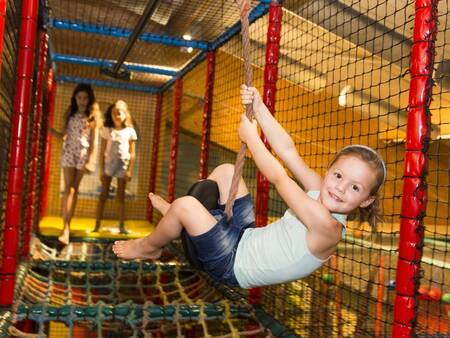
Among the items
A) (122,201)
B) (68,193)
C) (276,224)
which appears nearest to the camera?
(276,224)

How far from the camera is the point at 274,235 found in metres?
1.64

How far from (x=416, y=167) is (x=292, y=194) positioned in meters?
0.40

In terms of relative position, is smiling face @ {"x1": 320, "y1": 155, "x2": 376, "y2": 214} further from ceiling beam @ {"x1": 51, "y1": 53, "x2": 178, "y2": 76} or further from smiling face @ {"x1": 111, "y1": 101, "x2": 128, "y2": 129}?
ceiling beam @ {"x1": 51, "y1": 53, "x2": 178, "y2": 76}

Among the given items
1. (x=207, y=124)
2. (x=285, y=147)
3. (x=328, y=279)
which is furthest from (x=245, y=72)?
(x=207, y=124)

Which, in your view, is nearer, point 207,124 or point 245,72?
point 245,72

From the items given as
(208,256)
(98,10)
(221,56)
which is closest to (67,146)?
(98,10)

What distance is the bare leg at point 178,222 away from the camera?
1592mm

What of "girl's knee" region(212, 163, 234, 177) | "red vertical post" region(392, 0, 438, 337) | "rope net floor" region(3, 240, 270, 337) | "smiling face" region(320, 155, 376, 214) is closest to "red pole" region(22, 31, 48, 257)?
"rope net floor" region(3, 240, 270, 337)

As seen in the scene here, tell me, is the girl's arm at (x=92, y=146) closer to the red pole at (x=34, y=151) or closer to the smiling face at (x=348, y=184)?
the red pole at (x=34, y=151)

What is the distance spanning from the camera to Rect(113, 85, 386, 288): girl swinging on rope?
1439 millimetres

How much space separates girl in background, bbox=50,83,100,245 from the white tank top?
8.60ft

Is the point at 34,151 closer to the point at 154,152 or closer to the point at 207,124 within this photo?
the point at 207,124

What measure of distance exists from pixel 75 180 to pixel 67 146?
294 mm

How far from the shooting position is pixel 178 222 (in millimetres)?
1626
